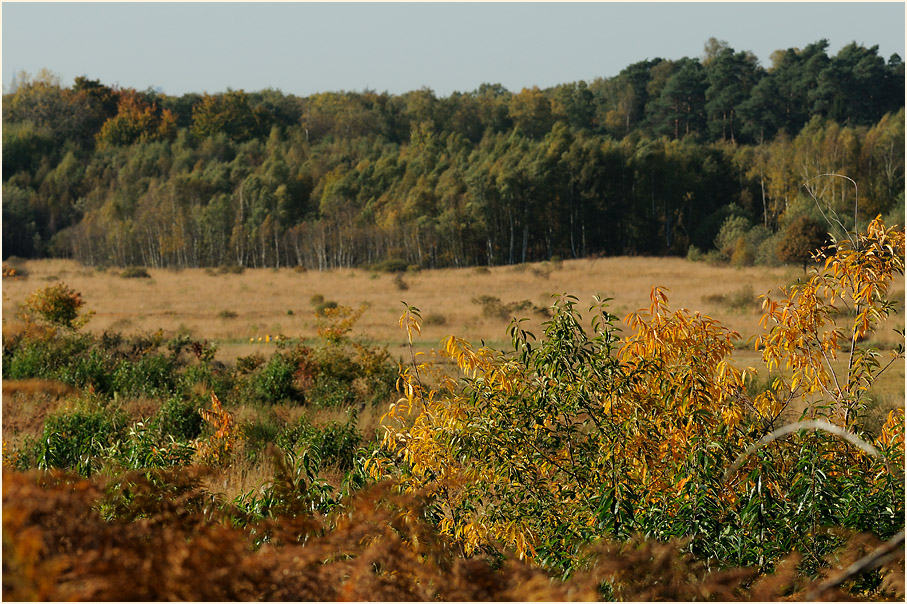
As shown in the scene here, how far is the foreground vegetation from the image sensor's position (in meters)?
3.02

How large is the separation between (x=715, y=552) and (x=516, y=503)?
3.54 ft

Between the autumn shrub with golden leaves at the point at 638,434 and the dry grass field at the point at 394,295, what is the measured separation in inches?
305

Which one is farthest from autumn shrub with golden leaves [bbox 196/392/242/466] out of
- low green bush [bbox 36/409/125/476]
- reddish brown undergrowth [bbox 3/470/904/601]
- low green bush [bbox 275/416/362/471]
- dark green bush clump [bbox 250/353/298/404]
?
reddish brown undergrowth [bbox 3/470/904/601]

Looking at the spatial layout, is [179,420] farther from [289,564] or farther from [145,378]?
[289,564]

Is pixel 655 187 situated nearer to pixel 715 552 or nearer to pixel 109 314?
pixel 109 314

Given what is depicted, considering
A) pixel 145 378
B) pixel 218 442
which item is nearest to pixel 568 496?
pixel 218 442

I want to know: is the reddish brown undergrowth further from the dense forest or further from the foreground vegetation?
the dense forest

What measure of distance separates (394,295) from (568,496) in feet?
93.3

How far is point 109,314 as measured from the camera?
27469 mm

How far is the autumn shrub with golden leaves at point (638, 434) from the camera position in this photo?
13.6 feet

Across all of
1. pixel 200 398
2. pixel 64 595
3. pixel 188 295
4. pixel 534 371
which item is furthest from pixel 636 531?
pixel 188 295

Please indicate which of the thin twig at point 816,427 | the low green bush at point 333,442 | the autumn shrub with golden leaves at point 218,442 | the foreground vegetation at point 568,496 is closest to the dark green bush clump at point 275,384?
the low green bush at point 333,442

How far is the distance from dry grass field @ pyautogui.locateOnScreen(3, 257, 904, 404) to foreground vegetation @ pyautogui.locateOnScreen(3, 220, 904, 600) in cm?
790

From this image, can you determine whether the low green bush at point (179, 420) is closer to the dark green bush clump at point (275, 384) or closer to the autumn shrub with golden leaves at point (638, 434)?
the dark green bush clump at point (275, 384)
